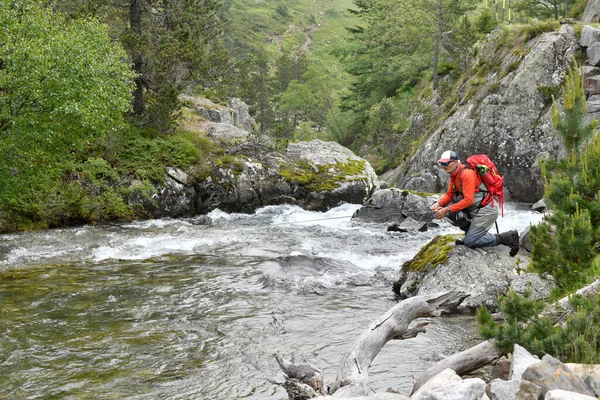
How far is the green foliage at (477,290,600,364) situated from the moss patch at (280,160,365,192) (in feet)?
61.4

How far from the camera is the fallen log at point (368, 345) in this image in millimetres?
5488

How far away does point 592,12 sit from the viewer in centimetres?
2780

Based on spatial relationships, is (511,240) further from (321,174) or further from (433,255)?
(321,174)

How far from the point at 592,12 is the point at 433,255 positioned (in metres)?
23.9

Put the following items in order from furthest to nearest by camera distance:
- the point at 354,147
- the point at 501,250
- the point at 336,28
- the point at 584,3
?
1. the point at 336,28
2. the point at 354,147
3. the point at 584,3
4. the point at 501,250

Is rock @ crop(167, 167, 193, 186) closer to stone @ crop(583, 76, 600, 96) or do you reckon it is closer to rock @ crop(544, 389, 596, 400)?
stone @ crop(583, 76, 600, 96)

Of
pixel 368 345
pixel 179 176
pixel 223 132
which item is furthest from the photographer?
pixel 223 132

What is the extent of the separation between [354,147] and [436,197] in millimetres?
21863

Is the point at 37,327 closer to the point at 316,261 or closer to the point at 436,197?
the point at 316,261

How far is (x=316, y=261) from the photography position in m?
13.2

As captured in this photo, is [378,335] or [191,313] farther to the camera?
[191,313]

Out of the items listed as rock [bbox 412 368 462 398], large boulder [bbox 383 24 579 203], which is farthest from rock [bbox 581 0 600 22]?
rock [bbox 412 368 462 398]

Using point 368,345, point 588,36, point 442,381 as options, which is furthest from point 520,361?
point 588,36

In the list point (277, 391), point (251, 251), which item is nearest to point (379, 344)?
point (277, 391)
